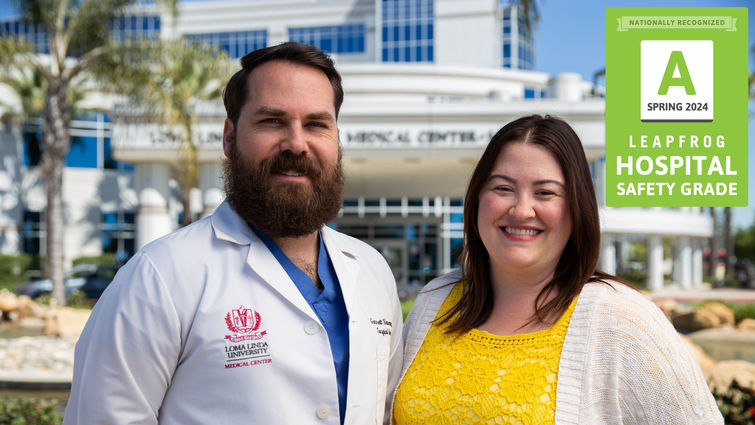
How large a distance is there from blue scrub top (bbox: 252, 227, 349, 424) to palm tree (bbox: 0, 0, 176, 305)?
46.8 ft

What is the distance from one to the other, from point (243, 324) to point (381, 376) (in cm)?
68

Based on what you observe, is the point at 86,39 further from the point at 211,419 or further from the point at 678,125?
the point at 211,419

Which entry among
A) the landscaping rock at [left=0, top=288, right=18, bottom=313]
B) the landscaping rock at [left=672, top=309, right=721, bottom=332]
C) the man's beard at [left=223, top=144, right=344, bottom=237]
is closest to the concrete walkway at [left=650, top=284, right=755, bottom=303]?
the landscaping rock at [left=672, top=309, right=721, bottom=332]

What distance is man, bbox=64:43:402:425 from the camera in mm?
2172

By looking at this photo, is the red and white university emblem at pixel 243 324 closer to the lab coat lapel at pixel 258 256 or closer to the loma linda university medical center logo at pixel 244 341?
the loma linda university medical center logo at pixel 244 341

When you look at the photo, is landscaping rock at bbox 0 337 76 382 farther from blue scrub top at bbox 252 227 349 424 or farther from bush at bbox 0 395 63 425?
blue scrub top at bbox 252 227 349 424

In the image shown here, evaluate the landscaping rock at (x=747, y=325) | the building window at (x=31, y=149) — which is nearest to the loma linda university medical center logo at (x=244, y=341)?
the landscaping rock at (x=747, y=325)

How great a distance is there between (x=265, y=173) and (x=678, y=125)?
4.48 metres

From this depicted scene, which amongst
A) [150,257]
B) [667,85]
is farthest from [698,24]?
[150,257]

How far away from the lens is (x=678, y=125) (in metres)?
5.61

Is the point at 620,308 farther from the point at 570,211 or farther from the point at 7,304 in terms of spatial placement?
the point at 7,304

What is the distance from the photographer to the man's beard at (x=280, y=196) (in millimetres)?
2457

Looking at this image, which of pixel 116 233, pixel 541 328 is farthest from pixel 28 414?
pixel 116 233

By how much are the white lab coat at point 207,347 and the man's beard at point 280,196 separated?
0.37 ft
